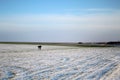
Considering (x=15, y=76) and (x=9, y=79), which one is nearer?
(x=9, y=79)

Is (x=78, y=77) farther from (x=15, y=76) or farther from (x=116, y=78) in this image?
(x=15, y=76)

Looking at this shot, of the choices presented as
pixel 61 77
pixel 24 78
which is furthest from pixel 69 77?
pixel 24 78

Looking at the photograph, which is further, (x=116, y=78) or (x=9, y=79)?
(x=116, y=78)

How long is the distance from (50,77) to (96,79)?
2.45 m

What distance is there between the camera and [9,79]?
9.85m

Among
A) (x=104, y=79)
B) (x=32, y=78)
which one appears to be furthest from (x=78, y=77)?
(x=32, y=78)

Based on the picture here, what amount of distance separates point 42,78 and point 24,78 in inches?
36.7

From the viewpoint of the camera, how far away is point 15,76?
10594mm

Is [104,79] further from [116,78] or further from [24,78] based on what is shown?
[24,78]

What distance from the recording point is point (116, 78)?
10539 millimetres

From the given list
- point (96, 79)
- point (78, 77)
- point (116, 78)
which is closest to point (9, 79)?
point (78, 77)

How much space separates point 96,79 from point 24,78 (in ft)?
12.3

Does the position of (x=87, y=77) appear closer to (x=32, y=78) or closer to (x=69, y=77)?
(x=69, y=77)

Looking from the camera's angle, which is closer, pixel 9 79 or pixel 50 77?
pixel 9 79
